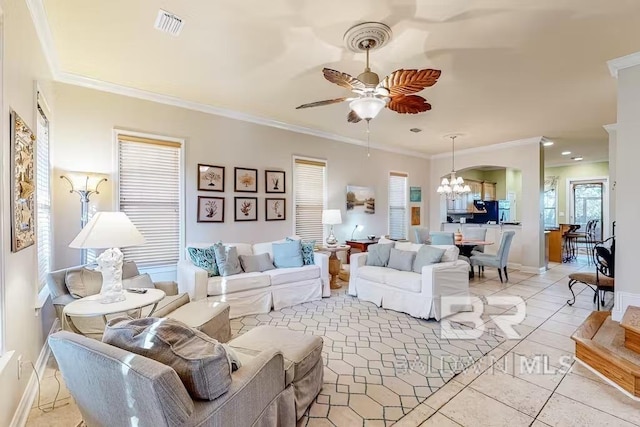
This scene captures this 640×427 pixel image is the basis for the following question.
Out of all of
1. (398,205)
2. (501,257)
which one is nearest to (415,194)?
(398,205)

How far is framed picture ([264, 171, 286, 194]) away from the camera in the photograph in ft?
17.4

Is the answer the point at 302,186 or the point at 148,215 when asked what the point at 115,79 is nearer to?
the point at 148,215

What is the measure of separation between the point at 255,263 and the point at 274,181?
163 centimetres

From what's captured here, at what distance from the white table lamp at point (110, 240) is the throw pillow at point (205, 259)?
1.47 metres

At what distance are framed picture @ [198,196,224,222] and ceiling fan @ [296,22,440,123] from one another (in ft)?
9.27

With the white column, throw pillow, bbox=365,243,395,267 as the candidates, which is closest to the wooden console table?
throw pillow, bbox=365,243,395,267

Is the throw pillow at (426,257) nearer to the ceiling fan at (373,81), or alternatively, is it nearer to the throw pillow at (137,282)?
the ceiling fan at (373,81)

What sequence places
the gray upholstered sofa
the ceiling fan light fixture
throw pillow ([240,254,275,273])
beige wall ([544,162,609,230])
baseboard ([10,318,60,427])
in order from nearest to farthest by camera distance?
1. the gray upholstered sofa
2. baseboard ([10,318,60,427])
3. the ceiling fan light fixture
4. throw pillow ([240,254,275,273])
5. beige wall ([544,162,609,230])

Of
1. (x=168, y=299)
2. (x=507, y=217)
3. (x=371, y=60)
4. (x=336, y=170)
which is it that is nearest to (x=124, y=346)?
(x=168, y=299)

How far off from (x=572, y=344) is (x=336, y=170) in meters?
4.46

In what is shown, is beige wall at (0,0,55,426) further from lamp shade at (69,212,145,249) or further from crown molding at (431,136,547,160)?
crown molding at (431,136,547,160)

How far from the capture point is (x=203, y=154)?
461 centimetres

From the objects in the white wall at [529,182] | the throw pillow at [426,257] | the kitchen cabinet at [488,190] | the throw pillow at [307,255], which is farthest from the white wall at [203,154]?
the kitchen cabinet at [488,190]

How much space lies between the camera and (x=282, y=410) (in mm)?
1795
